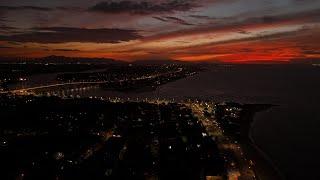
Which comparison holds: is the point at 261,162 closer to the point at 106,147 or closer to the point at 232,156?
the point at 232,156

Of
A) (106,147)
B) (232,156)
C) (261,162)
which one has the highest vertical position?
(106,147)

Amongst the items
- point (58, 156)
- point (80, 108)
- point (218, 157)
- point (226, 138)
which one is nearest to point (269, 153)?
point (226, 138)

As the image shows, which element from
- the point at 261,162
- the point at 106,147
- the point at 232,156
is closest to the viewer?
the point at 232,156

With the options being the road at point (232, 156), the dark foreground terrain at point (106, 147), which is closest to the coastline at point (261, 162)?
the road at point (232, 156)

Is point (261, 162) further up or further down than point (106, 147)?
further down

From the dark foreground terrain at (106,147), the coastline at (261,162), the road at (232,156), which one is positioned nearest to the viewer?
the dark foreground terrain at (106,147)

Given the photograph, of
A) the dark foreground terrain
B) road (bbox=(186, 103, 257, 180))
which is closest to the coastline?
road (bbox=(186, 103, 257, 180))

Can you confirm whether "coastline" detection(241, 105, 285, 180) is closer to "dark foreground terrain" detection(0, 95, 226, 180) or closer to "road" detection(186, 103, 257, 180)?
"road" detection(186, 103, 257, 180)

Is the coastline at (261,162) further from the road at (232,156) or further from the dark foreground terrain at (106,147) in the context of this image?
the dark foreground terrain at (106,147)

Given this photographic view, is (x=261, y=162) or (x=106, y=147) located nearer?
(x=261, y=162)

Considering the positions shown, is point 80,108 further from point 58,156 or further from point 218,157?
point 218,157

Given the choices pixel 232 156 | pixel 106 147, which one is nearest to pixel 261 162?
pixel 232 156
